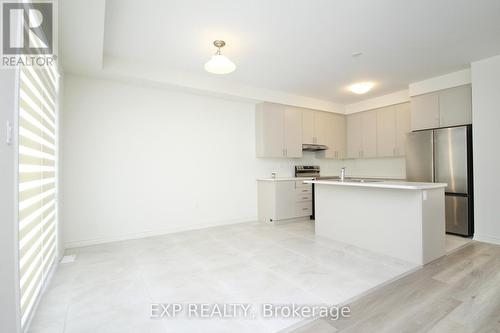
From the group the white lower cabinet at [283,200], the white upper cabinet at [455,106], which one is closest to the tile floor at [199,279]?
the white lower cabinet at [283,200]

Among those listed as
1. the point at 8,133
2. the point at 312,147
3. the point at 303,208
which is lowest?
the point at 303,208

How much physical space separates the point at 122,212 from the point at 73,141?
50.9 inches

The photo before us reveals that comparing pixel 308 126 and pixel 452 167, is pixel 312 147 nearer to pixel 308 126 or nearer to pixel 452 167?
pixel 308 126

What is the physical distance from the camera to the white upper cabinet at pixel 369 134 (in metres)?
5.99

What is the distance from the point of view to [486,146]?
3.81 meters

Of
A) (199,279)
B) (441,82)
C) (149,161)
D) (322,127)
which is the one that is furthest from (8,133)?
(441,82)

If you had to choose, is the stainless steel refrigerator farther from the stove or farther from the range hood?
the stove

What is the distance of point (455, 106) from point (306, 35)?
319 cm

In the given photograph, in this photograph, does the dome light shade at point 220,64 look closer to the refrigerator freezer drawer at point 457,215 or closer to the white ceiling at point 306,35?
the white ceiling at point 306,35

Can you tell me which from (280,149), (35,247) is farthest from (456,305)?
(280,149)

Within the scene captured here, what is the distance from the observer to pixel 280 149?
5520 mm

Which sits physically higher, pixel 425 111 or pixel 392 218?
pixel 425 111

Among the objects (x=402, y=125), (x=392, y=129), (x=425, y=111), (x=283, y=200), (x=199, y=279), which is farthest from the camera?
(x=392, y=129)

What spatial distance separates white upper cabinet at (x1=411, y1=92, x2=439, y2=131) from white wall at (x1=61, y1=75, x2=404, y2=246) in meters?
3.20
